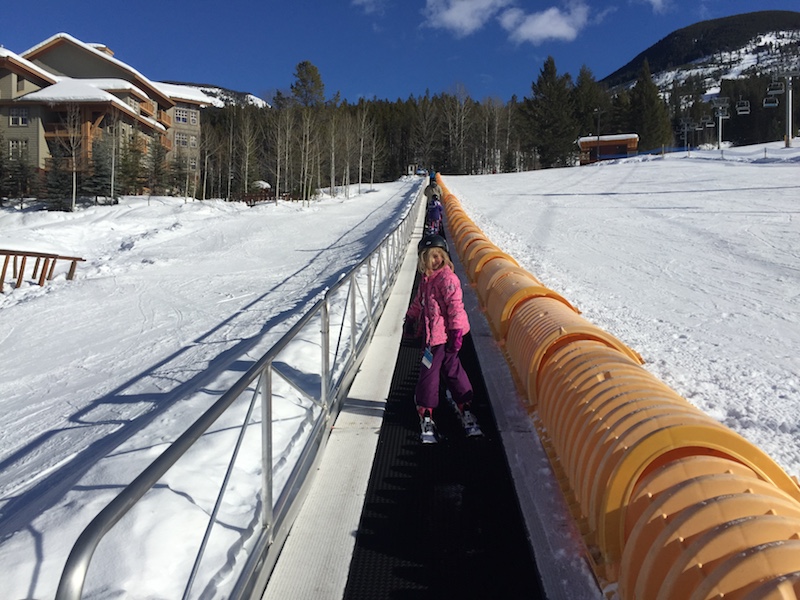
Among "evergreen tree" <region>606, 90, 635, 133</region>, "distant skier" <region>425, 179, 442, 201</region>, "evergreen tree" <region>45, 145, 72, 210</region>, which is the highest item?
"evergreen tree" <region>606, 90, 635, 133</region>

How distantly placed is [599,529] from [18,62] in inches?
2096

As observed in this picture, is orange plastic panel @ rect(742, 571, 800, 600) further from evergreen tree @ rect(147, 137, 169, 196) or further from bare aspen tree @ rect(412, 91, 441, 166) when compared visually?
bare aspen tree @ rect(412, 91, 441, 166)

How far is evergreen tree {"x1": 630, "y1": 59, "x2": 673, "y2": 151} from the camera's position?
269 ft

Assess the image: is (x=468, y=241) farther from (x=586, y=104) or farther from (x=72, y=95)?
Result: (x=586, y=104)

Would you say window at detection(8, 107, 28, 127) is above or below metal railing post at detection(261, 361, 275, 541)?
above

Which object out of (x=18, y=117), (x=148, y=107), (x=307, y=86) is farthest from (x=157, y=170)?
(x=307, y=86)

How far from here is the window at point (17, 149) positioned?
141 feet

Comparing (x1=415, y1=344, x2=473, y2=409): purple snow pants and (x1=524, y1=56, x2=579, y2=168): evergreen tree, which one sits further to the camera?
(x1=524, y1=56, x2=579, y2=168): evergreen tree

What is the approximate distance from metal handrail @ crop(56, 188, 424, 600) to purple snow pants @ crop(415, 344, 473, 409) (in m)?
0.78

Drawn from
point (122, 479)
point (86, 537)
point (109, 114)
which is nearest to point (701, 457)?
point (86, 537)

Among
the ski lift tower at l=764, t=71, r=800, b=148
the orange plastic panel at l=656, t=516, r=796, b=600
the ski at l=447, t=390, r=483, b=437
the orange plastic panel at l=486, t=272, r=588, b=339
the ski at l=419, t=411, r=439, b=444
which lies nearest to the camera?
the orange plastic panel at l=656, t=516, r=796, b=600

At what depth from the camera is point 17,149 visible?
4384 centimetres

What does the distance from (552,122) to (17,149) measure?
195ft

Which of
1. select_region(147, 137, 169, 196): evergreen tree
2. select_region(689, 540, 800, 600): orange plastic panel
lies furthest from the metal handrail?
select_region(147, 137, 169, 196): evergreen tree
